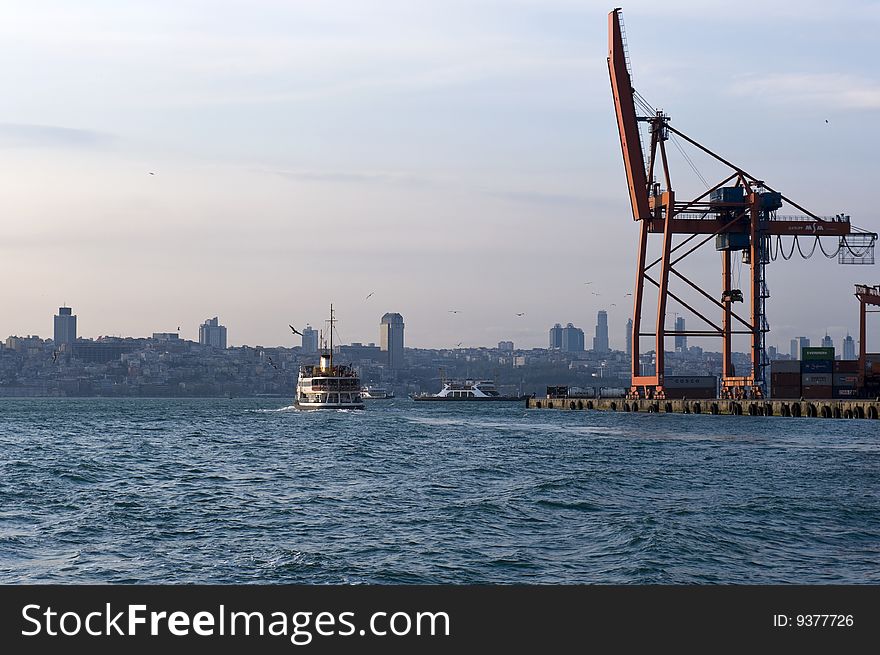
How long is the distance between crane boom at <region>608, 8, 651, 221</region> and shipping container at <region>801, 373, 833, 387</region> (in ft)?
73.7

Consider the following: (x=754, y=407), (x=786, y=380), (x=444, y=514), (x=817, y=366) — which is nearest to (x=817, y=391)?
(x=817, y=366)

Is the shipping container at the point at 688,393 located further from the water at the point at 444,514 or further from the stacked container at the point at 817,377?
the water at the point at 444,514

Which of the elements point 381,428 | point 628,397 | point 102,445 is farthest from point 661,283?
point 102,445

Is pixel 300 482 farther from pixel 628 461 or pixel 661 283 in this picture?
pixel 661 283

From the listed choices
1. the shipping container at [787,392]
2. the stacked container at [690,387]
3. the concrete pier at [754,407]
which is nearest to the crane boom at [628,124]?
the concrete pier at [754,407]

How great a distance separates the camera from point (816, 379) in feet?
354

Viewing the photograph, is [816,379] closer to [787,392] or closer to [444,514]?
[787,392]

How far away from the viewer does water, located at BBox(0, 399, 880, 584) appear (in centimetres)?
2095

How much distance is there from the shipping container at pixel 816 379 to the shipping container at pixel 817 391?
0.20 m

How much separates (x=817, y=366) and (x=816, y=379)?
4.07ft

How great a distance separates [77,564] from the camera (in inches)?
849

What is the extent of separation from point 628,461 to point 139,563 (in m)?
27.2

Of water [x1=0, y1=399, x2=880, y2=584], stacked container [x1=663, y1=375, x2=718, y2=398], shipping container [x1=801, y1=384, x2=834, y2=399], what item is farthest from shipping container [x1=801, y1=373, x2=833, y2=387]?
water [x1=0, y1=399, x2=880, y2=584]

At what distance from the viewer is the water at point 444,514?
21.0 metres
